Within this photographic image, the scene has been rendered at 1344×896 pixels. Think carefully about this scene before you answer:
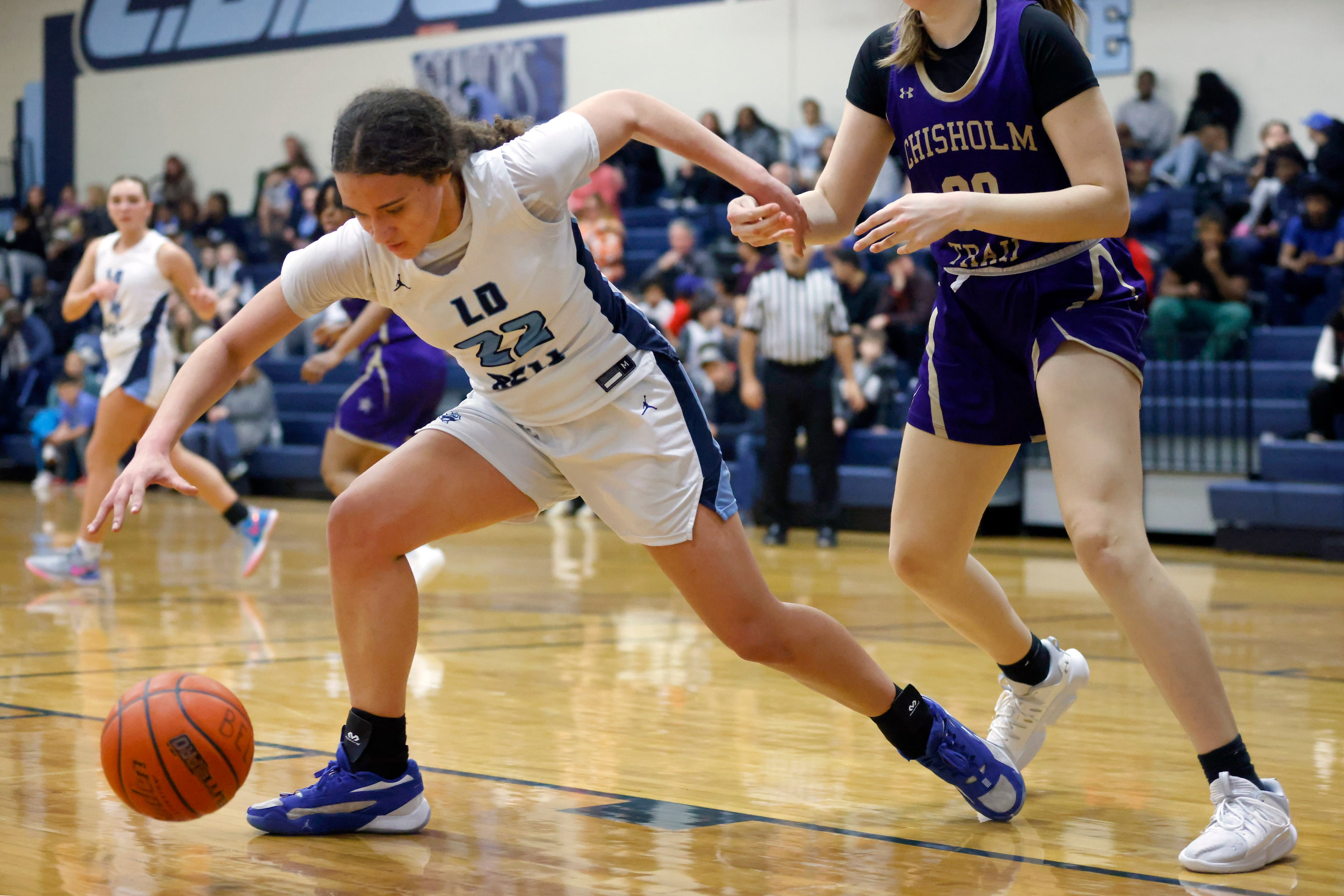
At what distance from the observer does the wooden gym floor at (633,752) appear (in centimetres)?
268

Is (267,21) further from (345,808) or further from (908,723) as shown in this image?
(908,723)

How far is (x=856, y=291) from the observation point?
39.4 ft

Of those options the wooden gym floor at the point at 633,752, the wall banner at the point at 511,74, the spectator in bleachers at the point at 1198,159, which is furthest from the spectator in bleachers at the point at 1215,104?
the wall banner at the point at 511,74

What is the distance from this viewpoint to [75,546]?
6957 mm

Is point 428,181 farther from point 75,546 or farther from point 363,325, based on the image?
point 75,546

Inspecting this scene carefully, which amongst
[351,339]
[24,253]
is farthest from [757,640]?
[24,253]

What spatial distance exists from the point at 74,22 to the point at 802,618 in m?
22.4

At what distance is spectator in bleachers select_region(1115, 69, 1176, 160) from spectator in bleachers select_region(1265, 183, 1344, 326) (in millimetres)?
2629

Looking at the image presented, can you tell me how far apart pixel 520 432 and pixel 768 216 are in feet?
2.16

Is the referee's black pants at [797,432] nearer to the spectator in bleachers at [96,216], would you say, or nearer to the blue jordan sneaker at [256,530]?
the blue jordan sneaker at [256,530]

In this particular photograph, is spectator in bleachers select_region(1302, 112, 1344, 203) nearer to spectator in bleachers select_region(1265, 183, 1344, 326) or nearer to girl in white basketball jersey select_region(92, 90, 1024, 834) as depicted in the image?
spectator in bleachers select_region(1265, 183, 1344, 326)

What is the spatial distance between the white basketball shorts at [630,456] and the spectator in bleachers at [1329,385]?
7.51m

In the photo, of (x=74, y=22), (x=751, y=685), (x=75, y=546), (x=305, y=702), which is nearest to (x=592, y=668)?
(x=751, y=685)

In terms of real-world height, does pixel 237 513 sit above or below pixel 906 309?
below
